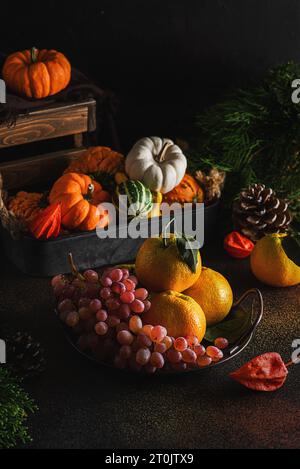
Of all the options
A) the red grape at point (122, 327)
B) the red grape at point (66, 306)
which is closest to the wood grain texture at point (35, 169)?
the red grape at point (66, 306)

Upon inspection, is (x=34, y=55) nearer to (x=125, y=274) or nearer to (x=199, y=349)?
(x=125, y=274)

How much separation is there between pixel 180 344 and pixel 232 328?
162 mm

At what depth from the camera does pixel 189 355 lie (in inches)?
49.4

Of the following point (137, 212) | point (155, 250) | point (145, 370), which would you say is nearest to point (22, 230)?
point (137, 212)

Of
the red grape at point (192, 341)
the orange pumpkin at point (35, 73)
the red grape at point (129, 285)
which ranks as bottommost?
the red grape at point (192, 341)

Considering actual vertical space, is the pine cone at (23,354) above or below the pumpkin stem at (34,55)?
below

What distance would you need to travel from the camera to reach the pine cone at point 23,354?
1.28m

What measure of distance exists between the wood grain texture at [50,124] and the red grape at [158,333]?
700 mm

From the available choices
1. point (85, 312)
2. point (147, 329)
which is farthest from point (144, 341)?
point (85, 312)

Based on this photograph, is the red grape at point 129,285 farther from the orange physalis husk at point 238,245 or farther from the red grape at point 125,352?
the orange physalis husk at point 238,245

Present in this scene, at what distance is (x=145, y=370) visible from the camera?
49.7 inches

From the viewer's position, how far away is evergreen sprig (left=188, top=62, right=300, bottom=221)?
1.81m

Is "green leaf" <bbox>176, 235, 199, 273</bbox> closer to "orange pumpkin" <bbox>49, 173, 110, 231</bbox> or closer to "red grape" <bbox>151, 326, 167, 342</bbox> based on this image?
"red grape" <bbox>151, 326, 167, 342</bbox>
